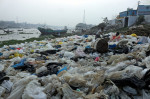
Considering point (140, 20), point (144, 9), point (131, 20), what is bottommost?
point (140, 20)

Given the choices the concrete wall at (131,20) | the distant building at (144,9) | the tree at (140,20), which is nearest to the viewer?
the tree at (140,20)

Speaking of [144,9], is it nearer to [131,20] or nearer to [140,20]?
[131,20]

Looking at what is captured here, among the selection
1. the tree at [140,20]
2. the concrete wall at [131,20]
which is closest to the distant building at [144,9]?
the concrete wall at [131,20]

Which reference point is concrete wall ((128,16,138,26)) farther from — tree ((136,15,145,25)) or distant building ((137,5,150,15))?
distant building ((137,5,150,15))

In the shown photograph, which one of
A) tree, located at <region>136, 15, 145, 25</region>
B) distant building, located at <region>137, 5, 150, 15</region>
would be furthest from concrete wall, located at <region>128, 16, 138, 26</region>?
distant building, located at <region>137, 5, 150, 15</region>

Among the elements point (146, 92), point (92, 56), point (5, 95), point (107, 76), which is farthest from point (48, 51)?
point (146, 92)

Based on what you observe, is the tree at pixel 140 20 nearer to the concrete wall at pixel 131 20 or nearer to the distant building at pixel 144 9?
the concrete wall at pixel 131 20

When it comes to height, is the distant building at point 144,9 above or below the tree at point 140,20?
above

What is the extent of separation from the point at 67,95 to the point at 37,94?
388 millimetres

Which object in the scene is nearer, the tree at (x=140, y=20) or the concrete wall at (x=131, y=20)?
the tree at (x=140, y=20)

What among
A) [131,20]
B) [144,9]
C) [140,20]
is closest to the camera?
[140,20]

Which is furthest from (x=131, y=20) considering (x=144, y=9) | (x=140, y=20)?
(x=144, y=9)

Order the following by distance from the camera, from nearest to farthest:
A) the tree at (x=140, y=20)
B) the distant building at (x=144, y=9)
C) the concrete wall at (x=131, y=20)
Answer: the tree at (x=140, y=20) → the concrete wall at (x=131, y=20) → the distant building at (x=144, y=9)

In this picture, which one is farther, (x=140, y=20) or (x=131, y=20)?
(x=131, y=20)
